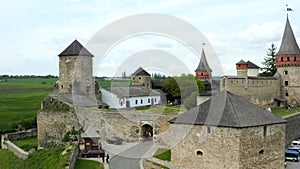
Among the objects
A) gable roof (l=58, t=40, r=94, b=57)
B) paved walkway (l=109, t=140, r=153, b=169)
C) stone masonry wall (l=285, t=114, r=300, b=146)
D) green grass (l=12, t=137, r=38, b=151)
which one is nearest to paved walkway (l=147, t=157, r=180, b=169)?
paved walkway (l=109, t=140, r=153, b=169)

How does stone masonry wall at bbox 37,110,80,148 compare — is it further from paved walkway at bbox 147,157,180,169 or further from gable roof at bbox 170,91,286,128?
gable roof at bbox 170,91,286,128

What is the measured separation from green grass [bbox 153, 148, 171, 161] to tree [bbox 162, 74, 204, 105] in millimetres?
14683

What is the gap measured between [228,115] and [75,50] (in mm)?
19510

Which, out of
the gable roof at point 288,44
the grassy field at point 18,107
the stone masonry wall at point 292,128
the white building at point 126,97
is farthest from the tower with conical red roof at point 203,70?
the grassy field at point 18,107

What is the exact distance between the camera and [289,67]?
4412 centimetres

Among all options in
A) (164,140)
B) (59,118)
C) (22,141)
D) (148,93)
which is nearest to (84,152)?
(164,140)

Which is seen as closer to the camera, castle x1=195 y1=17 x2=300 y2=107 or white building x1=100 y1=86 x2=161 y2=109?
→ white building x1=100 y1=86 x2=161 y2=109

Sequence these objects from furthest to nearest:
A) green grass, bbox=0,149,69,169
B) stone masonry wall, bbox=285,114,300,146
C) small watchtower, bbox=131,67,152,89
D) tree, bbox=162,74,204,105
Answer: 1. small watchtower, bbox=131,67,152,89
2. tree, bbox=162,74,204,105
3. stone masonry wall, bbox=285,114,300,146
4. green grass, bbox=0,149,69,169

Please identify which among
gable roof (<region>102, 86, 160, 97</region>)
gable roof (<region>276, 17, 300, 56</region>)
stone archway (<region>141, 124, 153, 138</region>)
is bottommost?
stone archway (<region>141, 124, 153, 138</region>)

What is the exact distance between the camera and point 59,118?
2981cm

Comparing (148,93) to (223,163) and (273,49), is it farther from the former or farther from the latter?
(273,49)

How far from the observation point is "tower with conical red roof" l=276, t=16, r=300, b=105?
43844 millimetres

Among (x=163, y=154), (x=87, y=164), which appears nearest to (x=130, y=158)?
(x=163, y=154)

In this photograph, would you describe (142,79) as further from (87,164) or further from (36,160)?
(87,164)
